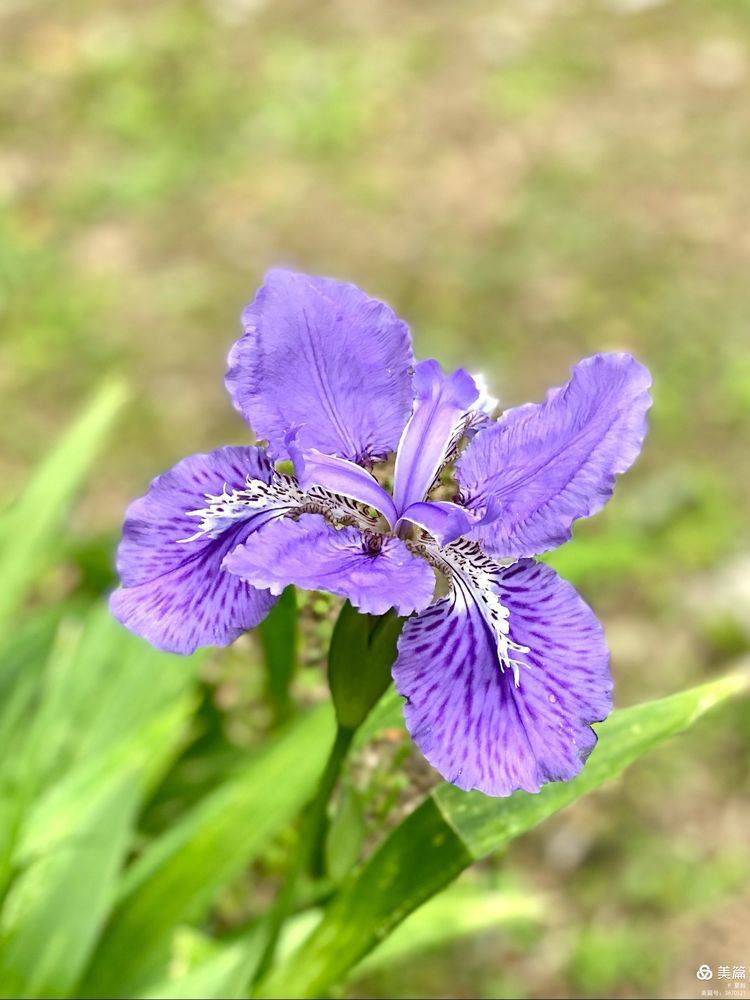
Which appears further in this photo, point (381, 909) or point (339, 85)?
point (339, 85)

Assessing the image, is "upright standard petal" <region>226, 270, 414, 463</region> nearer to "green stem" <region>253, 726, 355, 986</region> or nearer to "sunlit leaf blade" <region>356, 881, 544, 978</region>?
"green stem" <region>253, 726, 355, 986</region>

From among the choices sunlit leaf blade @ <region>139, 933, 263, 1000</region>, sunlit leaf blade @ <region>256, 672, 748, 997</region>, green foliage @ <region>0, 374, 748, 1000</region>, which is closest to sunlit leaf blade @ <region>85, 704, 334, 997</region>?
green foliage @ <region>0, 374, 748, 1000</region>

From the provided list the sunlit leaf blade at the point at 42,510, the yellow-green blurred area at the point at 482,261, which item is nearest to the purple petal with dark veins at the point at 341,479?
the yellow-green blurred area at the point at 482,261

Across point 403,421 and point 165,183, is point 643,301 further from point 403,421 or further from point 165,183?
point 403,421

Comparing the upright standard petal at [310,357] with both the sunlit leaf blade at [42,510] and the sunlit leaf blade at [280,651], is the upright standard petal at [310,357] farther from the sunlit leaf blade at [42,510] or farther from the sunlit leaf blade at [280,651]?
Result: the sunlit leaf blade at [42,510]

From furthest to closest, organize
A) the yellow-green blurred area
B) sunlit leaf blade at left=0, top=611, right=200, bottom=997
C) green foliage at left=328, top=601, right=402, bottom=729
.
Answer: the yellow-green blurred area < sunlit leaf blade at left=0, top=611, right=200, bottom=997 < green foliage at left=328, top=601, right=402, bottom=729

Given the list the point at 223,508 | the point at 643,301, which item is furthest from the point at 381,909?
the point at 643,301
